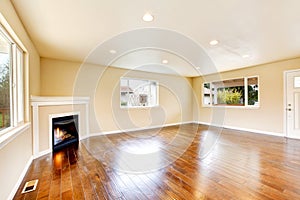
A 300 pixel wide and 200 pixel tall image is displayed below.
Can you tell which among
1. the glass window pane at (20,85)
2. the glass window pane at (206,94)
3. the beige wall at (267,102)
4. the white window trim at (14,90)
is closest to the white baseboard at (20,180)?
the white window trim at (14,90)

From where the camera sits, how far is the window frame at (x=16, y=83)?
2.25m

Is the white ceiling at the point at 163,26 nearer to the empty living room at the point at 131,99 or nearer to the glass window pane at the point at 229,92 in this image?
the empty living room at the point at 131,99

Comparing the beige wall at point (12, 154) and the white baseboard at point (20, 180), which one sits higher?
the beige wall at point (12, 154)

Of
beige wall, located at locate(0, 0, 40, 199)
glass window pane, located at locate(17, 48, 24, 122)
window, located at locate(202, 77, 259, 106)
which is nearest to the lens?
beige wall, located at locate(0, 0, 40, 199)

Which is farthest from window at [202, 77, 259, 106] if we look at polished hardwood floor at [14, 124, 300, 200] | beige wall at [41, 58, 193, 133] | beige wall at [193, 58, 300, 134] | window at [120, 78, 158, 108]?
window at [120, 78, 158, 108]

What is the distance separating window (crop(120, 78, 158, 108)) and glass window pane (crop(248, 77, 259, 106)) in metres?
3.49

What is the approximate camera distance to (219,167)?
2.64 m

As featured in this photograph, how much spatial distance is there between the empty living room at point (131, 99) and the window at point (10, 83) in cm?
2

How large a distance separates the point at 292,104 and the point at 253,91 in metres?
1.16

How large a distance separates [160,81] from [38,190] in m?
5.34

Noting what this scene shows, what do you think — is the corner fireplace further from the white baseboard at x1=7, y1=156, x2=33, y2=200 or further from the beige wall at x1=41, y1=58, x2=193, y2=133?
the white baseboard at x1=7, y1=156, x2=33, y2=200

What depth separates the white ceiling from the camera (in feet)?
6.51

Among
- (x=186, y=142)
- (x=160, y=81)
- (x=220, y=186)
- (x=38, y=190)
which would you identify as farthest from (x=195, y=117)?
(x=38, y=190)

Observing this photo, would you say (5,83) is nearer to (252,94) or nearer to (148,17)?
(148,17)
